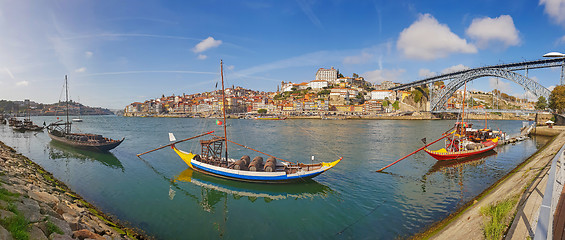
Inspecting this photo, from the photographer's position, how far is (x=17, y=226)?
4.41 meters

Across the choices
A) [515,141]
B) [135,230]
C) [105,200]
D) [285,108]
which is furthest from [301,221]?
[285,108]

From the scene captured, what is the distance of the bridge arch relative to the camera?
2040 inches

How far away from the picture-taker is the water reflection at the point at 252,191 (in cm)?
1208

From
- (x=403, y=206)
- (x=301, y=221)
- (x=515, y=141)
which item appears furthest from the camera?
(x=515, y=141)

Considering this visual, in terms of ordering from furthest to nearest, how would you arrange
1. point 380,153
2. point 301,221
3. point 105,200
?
point 380,153, point 105,200, point 301,221

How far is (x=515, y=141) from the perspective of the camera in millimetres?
30438

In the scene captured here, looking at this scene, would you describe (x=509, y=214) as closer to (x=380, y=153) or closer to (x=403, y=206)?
(x=403, y=206)

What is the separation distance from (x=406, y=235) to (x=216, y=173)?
9927 millimetres

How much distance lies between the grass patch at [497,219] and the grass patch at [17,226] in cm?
861

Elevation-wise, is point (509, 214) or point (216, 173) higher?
point (509, 214)

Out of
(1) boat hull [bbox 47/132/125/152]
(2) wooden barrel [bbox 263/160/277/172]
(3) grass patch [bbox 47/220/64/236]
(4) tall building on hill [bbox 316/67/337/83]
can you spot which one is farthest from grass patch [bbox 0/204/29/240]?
(4) tall building on hill [bbox 316/67/337/83]

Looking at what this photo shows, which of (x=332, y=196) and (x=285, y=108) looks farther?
(x=285, y=108)

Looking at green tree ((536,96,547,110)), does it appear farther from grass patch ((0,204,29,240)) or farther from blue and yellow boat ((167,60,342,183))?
grass patch ((0,204,29,240))

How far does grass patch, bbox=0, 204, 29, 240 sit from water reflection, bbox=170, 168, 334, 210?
21.9 ft
